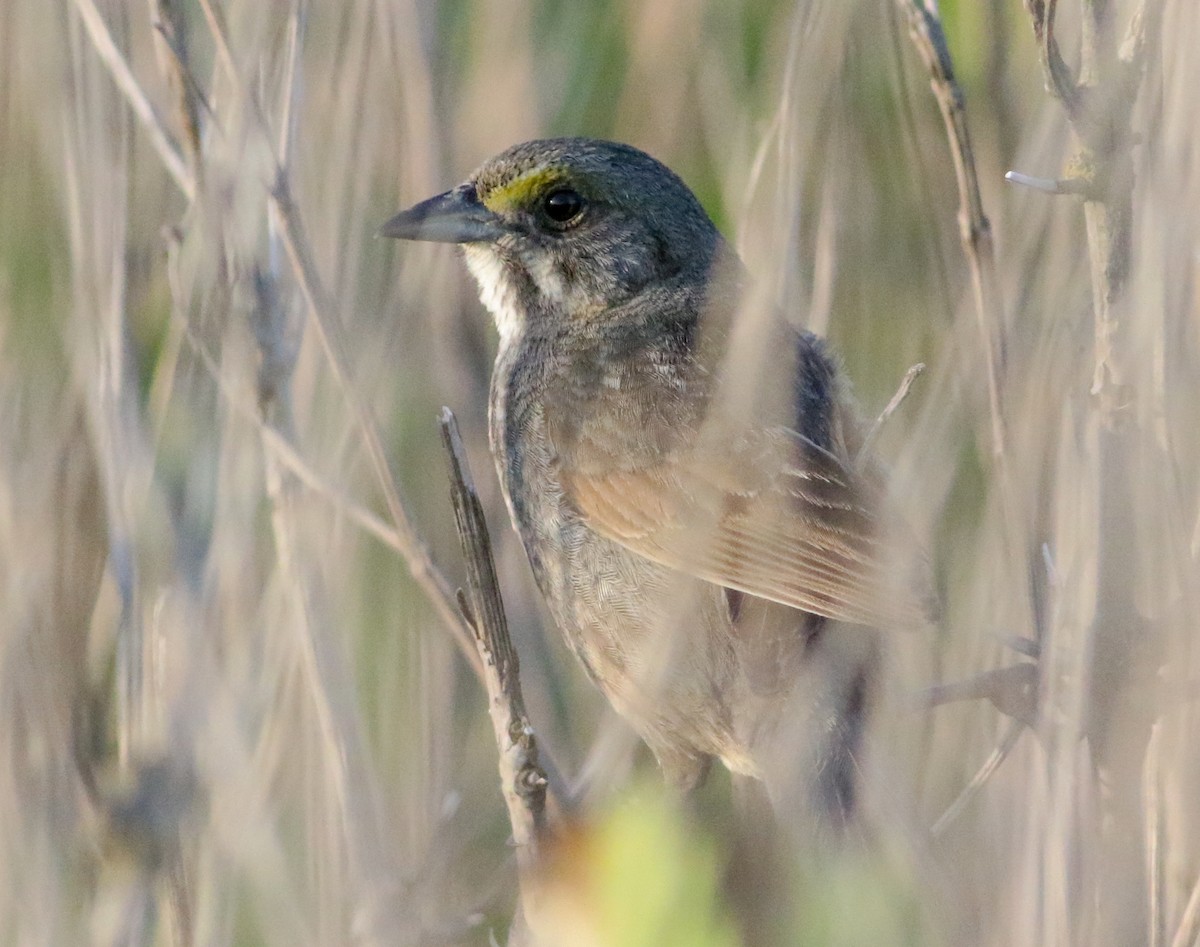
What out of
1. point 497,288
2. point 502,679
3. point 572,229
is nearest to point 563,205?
point 572,229

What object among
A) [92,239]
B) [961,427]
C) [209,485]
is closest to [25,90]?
[92,239]

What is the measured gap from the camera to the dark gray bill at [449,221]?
10.5 ft

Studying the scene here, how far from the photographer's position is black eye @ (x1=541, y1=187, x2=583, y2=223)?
10.9 feet

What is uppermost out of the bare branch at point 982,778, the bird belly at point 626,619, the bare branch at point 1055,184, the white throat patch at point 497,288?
the bare branch at point 1055,184

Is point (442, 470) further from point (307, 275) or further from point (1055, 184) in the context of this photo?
point (1055, 184)

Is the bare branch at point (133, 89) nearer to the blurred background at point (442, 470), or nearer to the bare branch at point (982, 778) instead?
the blurred background at point (442, 470)

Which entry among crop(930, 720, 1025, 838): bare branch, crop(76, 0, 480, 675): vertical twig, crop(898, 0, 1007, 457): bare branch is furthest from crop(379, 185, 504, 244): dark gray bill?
crop(930, 720, 1025, 838): bare branch

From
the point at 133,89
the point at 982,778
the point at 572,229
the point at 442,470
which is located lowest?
the point at 982,778

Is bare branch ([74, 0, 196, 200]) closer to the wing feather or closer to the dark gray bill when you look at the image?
the dark gray bill

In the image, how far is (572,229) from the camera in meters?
3.37

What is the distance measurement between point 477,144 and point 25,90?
1.08 metres

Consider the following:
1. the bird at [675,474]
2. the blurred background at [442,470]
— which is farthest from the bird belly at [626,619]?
the blurred background at [442,470]

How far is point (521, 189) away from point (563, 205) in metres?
0.10

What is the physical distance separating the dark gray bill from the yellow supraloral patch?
0.02m
